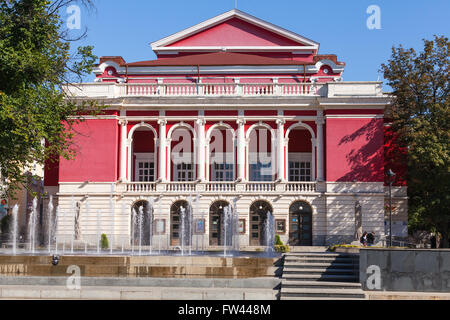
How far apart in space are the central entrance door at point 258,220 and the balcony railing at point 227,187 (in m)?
0.84

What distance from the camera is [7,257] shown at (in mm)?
19438

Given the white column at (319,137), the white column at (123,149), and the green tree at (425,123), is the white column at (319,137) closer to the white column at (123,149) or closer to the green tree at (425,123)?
the green tree at (425,123)

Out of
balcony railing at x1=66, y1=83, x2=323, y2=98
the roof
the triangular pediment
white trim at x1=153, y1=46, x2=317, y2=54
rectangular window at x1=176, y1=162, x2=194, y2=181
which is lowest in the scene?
rectangular window at x1=176, y1=162, x2=194, y2=181

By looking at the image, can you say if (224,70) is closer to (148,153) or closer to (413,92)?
(148,153)

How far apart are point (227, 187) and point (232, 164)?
6.84 feet

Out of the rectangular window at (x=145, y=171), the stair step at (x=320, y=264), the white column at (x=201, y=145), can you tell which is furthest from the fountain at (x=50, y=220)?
the stair step at (x=320, y=264)

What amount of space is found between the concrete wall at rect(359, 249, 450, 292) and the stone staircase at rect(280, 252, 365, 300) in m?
0.82

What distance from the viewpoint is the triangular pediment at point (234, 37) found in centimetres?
4153

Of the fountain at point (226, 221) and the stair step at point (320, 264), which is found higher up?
the fountain at point (226, 221)

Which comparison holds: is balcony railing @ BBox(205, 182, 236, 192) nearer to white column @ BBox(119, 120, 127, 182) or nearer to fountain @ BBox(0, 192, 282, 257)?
fountain @ BBox(0, 192, 282, 257)

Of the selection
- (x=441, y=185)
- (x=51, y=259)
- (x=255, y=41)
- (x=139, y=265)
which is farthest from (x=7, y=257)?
(x=255, y=41)

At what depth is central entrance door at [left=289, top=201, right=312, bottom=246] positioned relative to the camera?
3400 centimetres

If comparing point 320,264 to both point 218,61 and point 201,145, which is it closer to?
point 201,145

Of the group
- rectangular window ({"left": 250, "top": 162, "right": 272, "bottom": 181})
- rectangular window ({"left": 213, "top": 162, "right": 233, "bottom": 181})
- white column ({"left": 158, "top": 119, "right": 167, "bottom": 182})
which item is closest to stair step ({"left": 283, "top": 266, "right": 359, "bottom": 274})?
rectangular window ({"left": 250, "top": 162, "right": 272, "bottom": 181})
